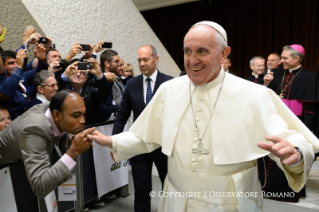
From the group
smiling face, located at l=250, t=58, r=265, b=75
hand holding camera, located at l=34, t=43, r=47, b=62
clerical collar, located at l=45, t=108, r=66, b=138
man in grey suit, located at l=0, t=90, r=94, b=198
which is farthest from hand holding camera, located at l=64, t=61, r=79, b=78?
smiling face, located at l=250, t=58, r=265, b=75

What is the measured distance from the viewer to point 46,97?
2971 millimetres

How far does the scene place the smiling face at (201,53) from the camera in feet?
5.08

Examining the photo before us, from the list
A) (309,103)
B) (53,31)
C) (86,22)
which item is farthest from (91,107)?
(309,103)

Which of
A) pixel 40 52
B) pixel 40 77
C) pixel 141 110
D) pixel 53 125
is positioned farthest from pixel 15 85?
pixel 141 110

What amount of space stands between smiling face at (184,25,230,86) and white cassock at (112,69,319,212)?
0.16m

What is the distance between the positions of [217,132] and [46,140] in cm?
109

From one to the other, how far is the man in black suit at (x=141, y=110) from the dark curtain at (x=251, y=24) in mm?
6789

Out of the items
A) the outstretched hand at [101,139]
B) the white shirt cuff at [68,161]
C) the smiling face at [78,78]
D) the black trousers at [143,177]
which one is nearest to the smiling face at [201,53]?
the outstretched hand at [101,139]

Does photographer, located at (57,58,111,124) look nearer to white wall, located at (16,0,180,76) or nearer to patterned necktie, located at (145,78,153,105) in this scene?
patterned necktie, located at (145,78,153,105)

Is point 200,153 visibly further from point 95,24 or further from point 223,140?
point 95,24

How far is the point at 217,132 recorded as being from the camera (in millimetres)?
1613

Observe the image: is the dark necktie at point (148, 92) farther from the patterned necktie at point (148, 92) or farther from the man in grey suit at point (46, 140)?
the man in grey suit at point (46, 140)

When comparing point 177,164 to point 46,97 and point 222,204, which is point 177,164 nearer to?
point 222,204

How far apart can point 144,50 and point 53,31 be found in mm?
1725
